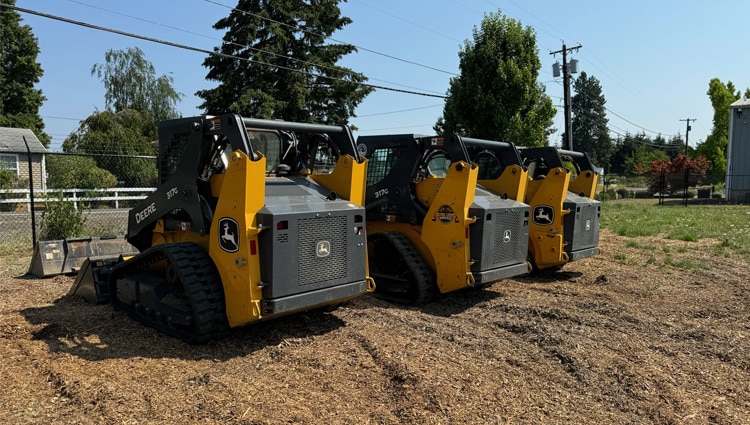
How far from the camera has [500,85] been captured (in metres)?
16.4

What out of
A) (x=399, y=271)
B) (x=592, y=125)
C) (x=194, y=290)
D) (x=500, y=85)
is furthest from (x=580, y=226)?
(x=592, y=125)

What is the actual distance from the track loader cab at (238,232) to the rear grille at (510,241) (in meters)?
2.03

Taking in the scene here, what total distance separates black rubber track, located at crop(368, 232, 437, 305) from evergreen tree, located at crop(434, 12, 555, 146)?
10295mm

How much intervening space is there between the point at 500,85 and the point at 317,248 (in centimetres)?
1276

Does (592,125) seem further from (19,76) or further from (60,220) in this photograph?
(60,220)

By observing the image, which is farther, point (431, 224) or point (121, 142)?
point (121, 142)

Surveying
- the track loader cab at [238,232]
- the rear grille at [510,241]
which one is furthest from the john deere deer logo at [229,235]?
the rear grille at [510,241]

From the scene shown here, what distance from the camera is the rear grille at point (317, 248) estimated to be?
16.1 ft

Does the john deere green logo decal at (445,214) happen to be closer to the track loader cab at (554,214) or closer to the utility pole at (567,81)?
the track loader cab at (554,214)

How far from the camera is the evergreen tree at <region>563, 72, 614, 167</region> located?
94.6 m

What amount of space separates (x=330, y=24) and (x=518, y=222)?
25.6 m

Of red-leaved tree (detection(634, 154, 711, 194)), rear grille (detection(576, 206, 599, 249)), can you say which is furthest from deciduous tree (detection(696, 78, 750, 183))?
rear grille (detection(576, 206, 599, 249))

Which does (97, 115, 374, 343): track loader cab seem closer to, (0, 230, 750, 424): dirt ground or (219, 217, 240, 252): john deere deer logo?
(219, 217, 240, 252): john deere deer logo

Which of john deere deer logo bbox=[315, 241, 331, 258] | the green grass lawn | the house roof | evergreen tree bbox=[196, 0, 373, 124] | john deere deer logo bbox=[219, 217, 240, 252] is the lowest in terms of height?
the green grass lawn
